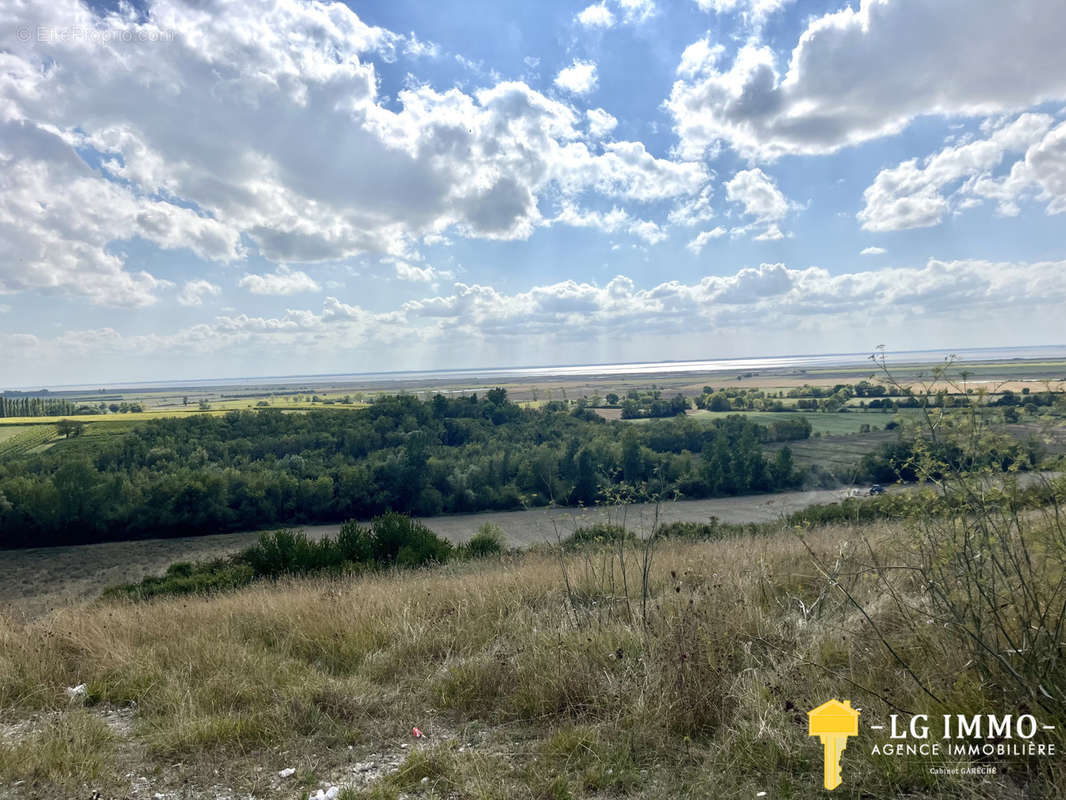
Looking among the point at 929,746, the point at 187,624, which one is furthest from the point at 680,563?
the point at 187,624

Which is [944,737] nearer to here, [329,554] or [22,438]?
[329,554]

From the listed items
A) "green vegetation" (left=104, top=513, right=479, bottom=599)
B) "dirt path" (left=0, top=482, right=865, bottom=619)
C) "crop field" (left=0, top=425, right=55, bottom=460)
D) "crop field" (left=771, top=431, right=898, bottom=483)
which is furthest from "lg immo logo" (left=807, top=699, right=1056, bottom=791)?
"crop field" (left=0, top=425, right=55, bottom=460)

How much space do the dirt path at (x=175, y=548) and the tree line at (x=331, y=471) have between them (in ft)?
4.10

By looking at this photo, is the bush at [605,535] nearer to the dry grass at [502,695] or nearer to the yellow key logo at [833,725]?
the dry grass at [502,695]

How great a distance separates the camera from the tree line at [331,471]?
34375 millimetres

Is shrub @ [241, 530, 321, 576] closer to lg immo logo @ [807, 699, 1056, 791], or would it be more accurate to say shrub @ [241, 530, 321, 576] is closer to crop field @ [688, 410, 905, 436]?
lg immo logo @ [807, 699, 1056, 791]

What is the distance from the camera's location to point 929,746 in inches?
105

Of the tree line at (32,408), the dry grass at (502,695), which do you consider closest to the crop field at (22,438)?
the tree line at (32,408)

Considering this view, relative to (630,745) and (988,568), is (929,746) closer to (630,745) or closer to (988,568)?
(988,568)

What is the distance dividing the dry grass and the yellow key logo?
0.09 meters

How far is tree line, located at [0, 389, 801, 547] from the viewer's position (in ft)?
113

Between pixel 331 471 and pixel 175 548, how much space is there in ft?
36.1

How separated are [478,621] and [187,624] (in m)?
3.14

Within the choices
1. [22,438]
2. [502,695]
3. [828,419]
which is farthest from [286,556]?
[22,438]
